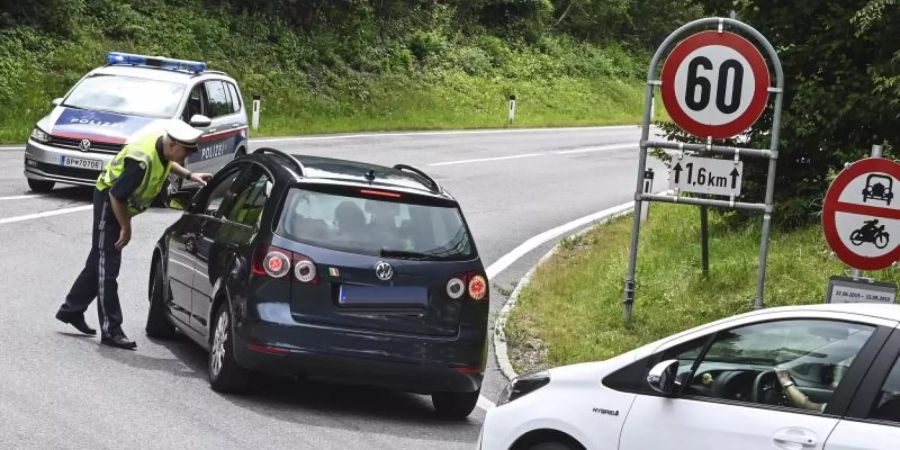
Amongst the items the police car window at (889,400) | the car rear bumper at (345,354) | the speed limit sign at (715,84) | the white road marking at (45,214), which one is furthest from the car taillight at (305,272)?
the white road marking at (45,214)

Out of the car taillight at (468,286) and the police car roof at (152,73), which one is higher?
the police car roof at (152,73)

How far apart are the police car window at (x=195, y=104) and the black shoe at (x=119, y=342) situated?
9.18 metres

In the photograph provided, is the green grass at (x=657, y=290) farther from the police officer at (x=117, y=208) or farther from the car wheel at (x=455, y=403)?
the police officer at (x=117, y=208)

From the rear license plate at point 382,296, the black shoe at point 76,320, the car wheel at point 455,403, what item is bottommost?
the car wheel at point 455,403

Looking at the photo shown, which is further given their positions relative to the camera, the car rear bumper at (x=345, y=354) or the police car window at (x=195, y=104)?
the police car window at (x=195, y=104)


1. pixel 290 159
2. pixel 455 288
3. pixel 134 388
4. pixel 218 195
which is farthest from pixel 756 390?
pixel 218 195

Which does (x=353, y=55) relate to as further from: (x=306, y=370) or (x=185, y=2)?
(x=306, y=370)

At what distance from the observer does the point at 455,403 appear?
9.72 meters

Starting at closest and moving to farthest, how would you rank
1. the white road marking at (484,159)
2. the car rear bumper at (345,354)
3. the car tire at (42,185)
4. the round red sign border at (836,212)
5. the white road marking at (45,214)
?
1. the round red sign border at (836,212)
2. the car rear bumper at (345,354)
3. the white road marking at (45,214)
4. the car tire at (42,185)
5. the white road marking at (484,159)

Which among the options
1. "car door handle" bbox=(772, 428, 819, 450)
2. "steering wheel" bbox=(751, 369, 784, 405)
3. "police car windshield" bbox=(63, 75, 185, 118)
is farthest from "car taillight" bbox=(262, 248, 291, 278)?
"police car windshield" bbox=(63, 75, 185, 118)

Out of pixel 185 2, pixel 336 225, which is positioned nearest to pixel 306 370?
pixel 336 225

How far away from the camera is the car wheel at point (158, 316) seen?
11219mm

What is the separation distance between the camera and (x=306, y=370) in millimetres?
9172

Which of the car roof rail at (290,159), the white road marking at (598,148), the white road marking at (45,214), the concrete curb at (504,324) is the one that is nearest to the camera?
the car roof rail at (290,159)
